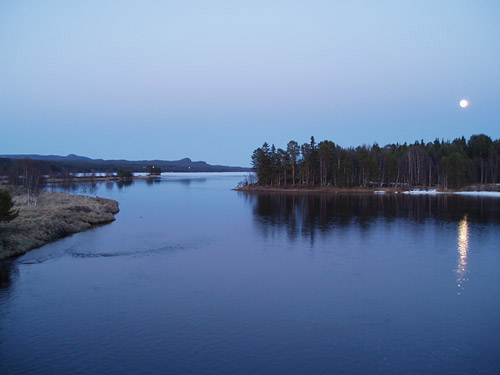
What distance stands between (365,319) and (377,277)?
21.4ft

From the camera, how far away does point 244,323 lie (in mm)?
16125

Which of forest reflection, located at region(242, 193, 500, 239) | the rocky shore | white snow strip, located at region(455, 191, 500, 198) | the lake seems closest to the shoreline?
white snow strip, located at region(455, 191, 500, 198)

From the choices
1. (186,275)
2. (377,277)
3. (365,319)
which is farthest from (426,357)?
(186,275)

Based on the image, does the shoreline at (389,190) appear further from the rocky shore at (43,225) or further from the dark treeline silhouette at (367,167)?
the rocky shore at (43,225)

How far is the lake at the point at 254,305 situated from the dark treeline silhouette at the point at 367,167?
192ft

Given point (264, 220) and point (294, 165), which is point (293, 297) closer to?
point (264, 220)

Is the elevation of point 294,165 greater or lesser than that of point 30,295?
greater

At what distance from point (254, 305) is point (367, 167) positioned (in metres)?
79.4

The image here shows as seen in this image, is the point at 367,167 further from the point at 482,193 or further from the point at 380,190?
the point at 482,193

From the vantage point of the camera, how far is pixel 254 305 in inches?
715

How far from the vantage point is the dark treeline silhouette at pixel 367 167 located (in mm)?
91312

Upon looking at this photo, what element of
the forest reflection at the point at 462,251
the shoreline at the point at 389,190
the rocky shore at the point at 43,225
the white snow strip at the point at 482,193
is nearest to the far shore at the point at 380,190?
the shoreline at the point at 389,190

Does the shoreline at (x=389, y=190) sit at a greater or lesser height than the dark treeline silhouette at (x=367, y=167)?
lesser

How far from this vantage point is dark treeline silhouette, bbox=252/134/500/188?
300ft
